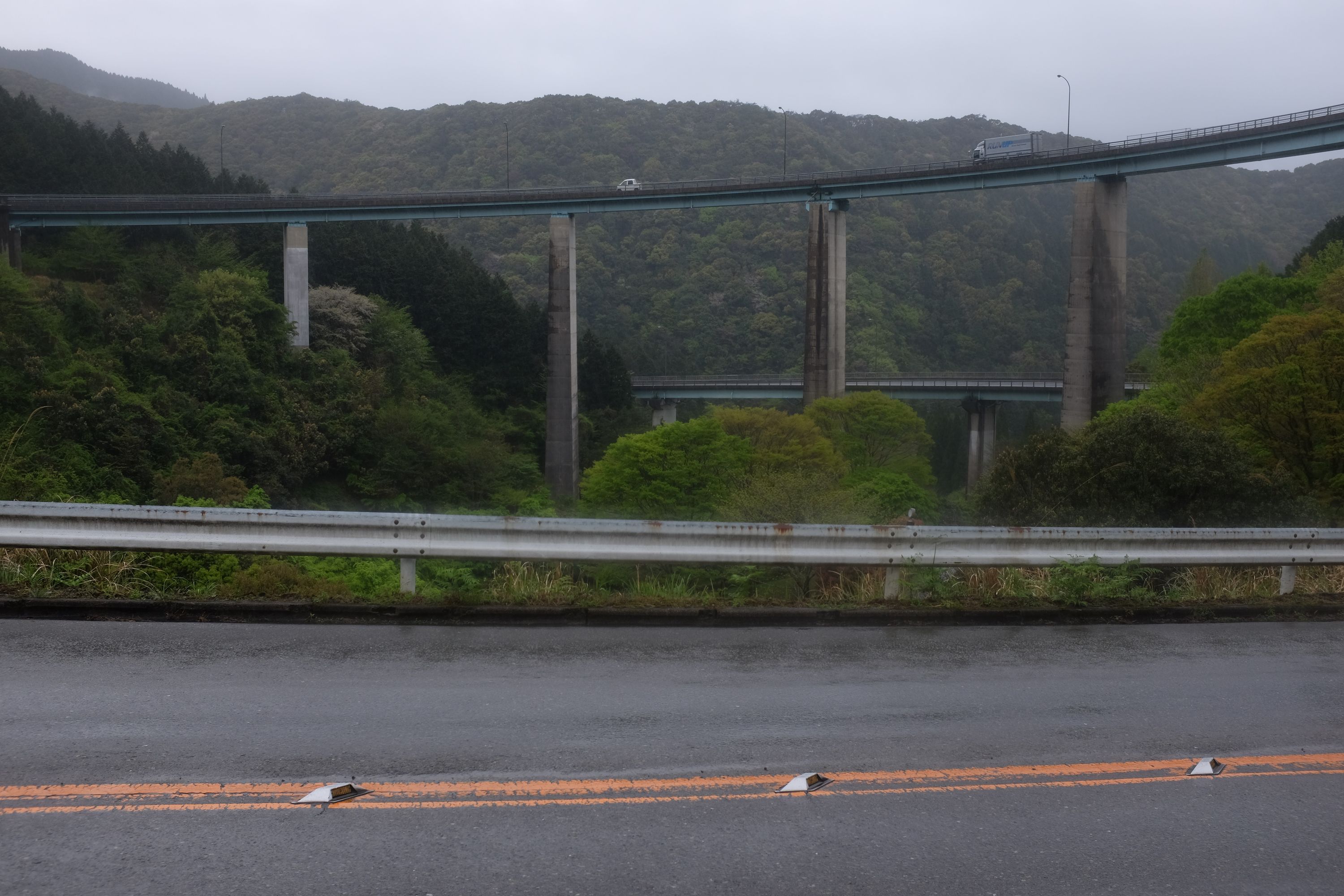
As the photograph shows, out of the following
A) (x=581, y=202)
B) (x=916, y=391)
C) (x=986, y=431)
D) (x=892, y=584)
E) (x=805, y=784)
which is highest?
(x=581, y=202)

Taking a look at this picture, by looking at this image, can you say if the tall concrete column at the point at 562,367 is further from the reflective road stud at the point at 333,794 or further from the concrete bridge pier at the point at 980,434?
the reflective road stud at the point at 333,794

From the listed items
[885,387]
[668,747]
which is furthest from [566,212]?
[668,747]

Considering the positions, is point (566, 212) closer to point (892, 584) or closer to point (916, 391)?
point (916, 391)

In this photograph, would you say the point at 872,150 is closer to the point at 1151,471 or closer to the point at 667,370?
the point at 667,370

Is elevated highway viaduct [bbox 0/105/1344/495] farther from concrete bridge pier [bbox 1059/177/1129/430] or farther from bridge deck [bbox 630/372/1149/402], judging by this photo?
bridge deck [bbox 630/372/1149/402]

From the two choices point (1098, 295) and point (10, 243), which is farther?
point (10, 243)

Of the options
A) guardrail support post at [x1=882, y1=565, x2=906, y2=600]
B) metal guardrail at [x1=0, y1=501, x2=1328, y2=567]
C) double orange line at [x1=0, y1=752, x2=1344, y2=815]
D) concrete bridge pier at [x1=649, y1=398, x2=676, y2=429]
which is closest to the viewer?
double orange line at [x1=0, y1=752, x2=1344, y2=815]

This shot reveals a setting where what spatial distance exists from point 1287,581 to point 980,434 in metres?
81.5

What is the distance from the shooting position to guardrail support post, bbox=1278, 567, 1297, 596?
10594mm

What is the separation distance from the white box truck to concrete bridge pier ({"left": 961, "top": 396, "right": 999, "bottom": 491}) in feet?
93.0

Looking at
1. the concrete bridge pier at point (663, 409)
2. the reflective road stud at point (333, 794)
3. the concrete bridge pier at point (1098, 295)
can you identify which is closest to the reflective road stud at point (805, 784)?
the reflective road stud at point (333, 794)

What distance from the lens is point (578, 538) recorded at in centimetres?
907

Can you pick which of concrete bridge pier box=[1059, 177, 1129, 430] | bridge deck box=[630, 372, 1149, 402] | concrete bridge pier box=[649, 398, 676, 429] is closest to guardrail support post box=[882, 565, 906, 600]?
concrete bridge pier box=[1059, 177, 1129, 430]

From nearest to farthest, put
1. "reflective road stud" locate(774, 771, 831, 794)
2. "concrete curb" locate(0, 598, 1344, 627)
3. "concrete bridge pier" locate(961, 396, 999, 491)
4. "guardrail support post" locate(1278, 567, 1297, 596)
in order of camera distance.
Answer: "reflective road stud" locate(774, 771, 831, 794), "concrete curb" locate(0, 598, 1344, 627), "guardrail support post" locate(1278, 567, 1297, 596), "concrete bridge pier" locate(961, 396, 999, 491)
